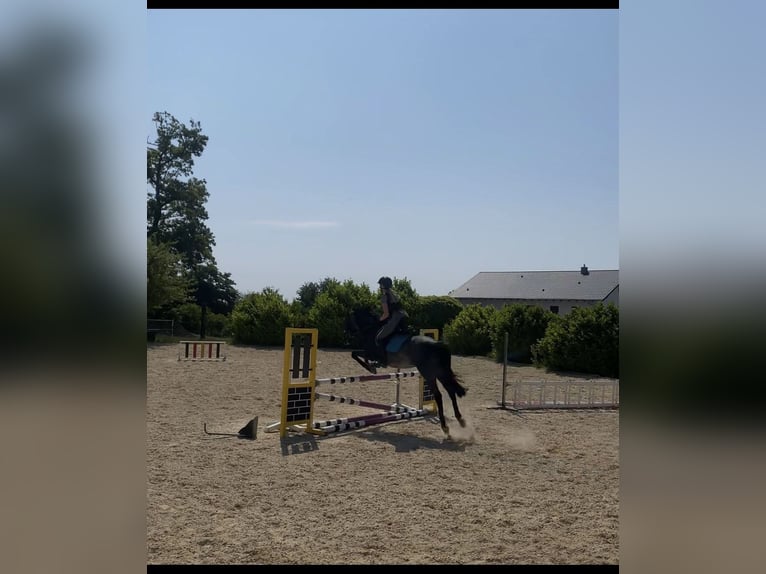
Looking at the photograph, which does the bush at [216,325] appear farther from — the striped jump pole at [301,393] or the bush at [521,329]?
the striped jump pole at [301,393]

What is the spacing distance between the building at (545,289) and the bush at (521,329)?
482 inches

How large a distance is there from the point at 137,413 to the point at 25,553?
503 millimetres

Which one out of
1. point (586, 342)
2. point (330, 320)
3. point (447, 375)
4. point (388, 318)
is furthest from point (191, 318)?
point (447, 375)

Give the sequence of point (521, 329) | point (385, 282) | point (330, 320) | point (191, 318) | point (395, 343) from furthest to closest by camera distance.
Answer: point (191, 318) < point (330, 320) < point (521, 329) < point (385, 282) < point (395, 343)

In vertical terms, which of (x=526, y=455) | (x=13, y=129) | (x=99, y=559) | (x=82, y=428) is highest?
(x=13, y=129)

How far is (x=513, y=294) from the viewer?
3616 centimetres

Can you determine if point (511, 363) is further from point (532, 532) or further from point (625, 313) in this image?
point (625, 313)

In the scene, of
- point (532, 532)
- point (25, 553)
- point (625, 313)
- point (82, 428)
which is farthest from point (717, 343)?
point (532, 532)

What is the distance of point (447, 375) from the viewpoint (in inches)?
303

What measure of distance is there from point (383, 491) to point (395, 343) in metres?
3.04

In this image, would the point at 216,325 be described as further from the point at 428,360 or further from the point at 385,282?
the point at 428,360

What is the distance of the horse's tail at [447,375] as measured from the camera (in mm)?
7652

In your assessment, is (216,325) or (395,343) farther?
(216,325)

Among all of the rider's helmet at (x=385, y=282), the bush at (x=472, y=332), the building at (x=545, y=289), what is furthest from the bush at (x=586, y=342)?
the building at (x=545, y=289)
